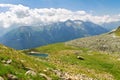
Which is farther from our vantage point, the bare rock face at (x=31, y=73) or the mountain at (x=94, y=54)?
the mountain at (x=94, y=54)

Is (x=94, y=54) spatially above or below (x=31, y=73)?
below

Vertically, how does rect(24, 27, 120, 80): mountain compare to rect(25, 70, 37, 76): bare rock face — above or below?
below

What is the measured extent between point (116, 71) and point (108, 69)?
3.40 meters

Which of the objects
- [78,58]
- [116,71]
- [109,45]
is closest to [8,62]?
[116,71]

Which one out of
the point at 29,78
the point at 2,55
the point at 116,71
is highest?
the point at 2,55

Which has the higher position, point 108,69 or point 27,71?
point 27,71

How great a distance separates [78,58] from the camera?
101 metres

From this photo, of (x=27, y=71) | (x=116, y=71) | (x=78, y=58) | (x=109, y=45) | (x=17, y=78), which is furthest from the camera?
(x=109, y=45)

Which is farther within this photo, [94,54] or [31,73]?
[94,54]

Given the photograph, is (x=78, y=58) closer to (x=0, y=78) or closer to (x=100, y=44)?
(x=100, y=44)

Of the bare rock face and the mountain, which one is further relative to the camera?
the mountain

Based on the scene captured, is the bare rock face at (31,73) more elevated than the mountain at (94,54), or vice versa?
the bare rock face at (31,73)

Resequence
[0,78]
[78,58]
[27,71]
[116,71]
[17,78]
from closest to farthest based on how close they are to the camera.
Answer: [0,78] → [17,78] → [27,71] → [116,71] → [78,58]

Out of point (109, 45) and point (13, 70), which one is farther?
point (109, 45)
